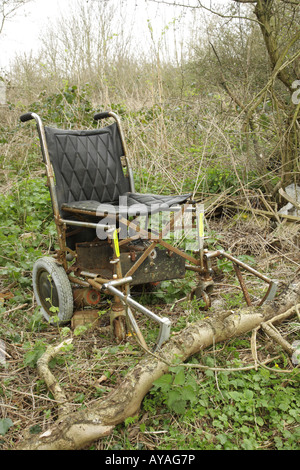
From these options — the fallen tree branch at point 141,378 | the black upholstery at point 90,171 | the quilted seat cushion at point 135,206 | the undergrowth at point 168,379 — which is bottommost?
the undergrowth at point 168,379

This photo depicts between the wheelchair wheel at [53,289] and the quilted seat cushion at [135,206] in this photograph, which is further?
the wheelchair wheel at [53,289]

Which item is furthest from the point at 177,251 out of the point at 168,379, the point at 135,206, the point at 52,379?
the point at 52,379

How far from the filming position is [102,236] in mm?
2436

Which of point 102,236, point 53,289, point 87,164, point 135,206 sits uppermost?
point 87,164

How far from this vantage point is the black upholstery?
281cm

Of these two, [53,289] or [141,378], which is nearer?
[141,378]

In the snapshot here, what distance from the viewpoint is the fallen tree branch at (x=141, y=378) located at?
1.62 m

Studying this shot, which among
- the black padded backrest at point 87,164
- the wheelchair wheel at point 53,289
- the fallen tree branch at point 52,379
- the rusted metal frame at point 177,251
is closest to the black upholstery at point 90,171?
the black padded backrest at point 87,164

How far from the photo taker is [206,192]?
4.48 m

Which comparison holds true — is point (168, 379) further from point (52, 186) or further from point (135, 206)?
point (52, 186)

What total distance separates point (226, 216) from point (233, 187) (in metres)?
0.34

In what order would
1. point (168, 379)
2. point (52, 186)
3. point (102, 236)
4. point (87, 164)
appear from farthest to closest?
point (87, 164)
point (52, 186)
point (102, 236)
point (168, 379)

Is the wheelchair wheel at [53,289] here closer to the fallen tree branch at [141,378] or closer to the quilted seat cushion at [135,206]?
the quilted seat cushion at [135,206]

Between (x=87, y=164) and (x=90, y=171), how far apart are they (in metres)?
0.06
